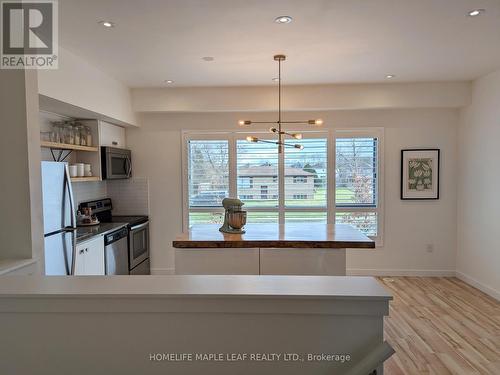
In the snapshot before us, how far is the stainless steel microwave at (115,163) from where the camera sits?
3.92 meters

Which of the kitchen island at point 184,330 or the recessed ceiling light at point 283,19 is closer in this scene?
the kitchen island at point 184,330

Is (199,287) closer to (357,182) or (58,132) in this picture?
(58,132)

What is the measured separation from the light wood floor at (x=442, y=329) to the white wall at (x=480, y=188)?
0.96 feet

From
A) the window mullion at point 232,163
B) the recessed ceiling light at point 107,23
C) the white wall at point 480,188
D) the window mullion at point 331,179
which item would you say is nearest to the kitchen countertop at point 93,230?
the window mullion at point 232,163

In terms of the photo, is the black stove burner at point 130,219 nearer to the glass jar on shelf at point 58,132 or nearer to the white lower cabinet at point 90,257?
the white lower cabinet at point 90,257

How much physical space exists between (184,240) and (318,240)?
109 cm

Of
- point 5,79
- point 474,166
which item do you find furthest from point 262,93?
point 5,79

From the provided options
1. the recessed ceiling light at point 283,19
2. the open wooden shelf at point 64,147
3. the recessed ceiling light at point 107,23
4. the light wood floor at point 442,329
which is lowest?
the light wood floor at point 442,329

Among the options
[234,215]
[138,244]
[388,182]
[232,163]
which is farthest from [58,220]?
[388,182]

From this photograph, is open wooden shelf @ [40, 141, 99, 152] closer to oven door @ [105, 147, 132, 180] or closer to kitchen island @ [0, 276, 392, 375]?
oven door @ [105, 147, 132, 180]

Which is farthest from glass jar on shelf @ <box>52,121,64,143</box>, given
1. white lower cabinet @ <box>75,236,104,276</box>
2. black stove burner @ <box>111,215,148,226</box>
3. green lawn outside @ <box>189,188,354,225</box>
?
green lawn outside @ <box>189,188,354,225</box>

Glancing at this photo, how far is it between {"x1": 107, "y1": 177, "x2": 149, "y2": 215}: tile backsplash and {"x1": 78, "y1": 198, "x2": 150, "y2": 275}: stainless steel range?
0.10 meters

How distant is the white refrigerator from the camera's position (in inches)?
99.9

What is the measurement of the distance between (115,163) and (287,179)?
2333mm
